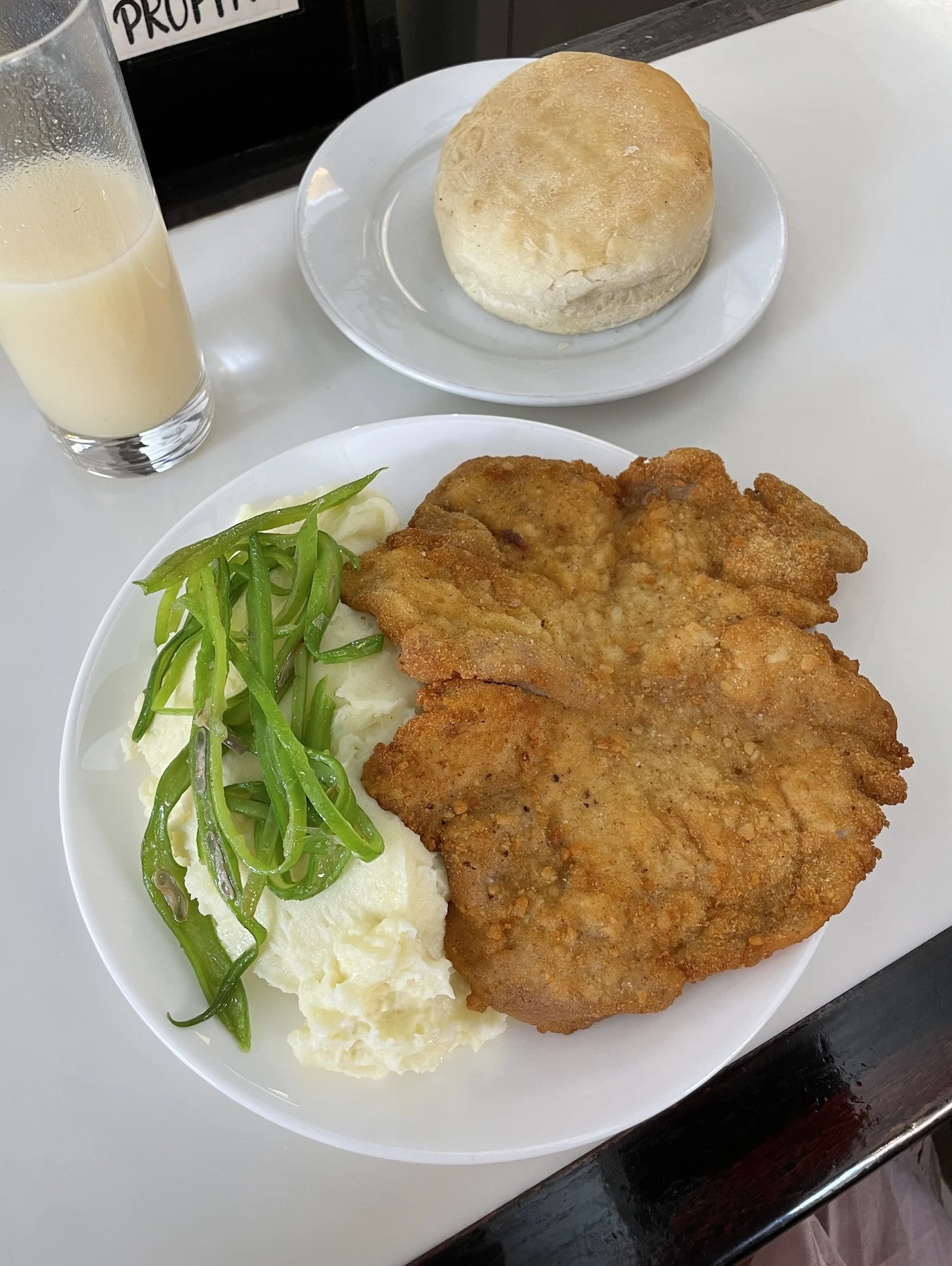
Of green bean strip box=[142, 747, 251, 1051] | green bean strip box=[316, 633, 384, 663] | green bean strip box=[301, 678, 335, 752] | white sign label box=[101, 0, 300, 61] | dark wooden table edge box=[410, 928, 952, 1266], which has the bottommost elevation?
dark wooden table edge box=[410, 928, 952, 1266]

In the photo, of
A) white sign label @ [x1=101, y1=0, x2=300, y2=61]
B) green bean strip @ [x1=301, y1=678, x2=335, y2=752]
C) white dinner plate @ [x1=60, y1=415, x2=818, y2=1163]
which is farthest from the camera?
white sign label @ [x1=101, y1=0, x2=300, y2=61]

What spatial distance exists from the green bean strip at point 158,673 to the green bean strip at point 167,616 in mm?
39

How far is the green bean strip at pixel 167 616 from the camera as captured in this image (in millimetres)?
1231

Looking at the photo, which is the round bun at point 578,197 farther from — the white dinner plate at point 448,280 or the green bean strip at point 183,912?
the green bean strip at point 183,912

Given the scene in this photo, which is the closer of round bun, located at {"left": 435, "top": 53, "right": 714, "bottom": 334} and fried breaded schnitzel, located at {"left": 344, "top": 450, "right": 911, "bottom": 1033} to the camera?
fried breaded schnitzel, located at {"left": 344, "top": 450, "right": 911, "bottom": 1033}

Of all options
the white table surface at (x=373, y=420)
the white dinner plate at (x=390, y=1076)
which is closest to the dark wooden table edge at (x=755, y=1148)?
the white table surface at (x=373, y=420)

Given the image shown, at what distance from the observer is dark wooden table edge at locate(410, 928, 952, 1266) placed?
3.56ft

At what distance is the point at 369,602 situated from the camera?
1203 mm

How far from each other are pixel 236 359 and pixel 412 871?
1122 mm

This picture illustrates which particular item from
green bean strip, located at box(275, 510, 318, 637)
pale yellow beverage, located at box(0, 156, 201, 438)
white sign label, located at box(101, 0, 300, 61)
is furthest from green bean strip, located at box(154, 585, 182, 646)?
white sign label, located at box(101, 0, 300, 61)

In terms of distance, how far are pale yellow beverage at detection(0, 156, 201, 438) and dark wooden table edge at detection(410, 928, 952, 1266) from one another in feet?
4.03

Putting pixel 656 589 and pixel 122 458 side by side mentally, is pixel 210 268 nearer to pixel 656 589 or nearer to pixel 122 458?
pixel 122 458

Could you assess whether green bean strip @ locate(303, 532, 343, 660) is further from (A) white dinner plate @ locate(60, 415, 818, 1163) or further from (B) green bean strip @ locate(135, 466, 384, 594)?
(A) white dinner plate @ locate(60, 415, 818, 1163)

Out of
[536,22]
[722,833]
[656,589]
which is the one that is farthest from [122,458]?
[536,22]
